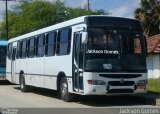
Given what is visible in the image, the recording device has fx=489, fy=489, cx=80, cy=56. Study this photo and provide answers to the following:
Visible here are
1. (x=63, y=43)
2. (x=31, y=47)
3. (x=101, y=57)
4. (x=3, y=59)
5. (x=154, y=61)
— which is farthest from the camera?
(x=154, y=61)

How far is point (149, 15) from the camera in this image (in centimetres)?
5550

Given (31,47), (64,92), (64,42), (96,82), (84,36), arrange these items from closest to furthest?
(96,82)
(84,36)
(64,92)
(64,42)
(31,47)

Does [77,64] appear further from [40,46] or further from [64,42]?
[40,46]

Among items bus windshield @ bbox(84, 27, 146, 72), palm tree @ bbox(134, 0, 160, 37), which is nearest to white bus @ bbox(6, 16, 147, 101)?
bus windshield @ bbox(84, 27, 146, 72)

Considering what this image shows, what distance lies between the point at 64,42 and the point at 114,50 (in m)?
2.70

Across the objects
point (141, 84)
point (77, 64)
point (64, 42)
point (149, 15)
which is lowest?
point (141, 84)

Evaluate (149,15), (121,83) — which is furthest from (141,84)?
(149,15)

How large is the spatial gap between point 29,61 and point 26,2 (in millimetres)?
38416

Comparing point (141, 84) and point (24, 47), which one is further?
point (24, 47)

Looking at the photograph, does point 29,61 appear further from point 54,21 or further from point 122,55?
point 54,21

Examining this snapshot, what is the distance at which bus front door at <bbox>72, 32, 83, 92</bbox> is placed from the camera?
17266 mm

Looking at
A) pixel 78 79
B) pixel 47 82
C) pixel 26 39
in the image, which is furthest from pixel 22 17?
pixel 78 79

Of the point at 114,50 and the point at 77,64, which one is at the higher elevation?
the point at 114,50

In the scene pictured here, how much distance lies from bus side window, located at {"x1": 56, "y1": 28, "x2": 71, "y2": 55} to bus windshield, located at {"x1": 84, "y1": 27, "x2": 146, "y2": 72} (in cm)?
176
